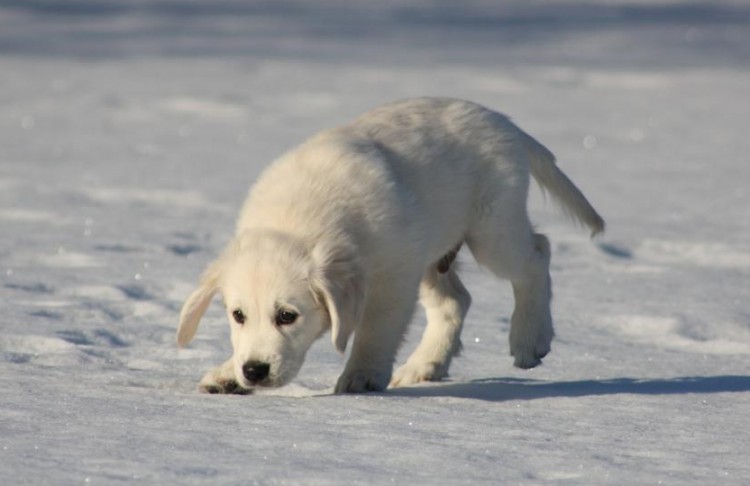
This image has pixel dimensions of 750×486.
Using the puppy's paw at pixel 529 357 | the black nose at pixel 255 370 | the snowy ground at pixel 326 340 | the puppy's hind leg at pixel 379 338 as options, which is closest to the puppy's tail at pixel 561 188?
the snowy ground at pixel 326 340

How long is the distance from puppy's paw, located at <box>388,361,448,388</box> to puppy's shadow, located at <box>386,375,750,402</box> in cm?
14

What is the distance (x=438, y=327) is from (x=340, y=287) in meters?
1.02

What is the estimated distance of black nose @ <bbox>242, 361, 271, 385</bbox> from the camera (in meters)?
4.25

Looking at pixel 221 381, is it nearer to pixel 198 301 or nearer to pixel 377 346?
pixel 198 301

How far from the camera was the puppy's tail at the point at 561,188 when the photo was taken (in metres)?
5.53

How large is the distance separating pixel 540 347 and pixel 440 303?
456 mm

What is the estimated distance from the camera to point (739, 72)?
16234 millimetres

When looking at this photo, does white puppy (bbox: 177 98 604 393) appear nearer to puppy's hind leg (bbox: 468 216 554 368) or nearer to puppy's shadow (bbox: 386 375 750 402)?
puppy's hind leg (bbox: 468 216 554 368)

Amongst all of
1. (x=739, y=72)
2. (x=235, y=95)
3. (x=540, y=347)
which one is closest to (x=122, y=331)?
(x=540, y=347)

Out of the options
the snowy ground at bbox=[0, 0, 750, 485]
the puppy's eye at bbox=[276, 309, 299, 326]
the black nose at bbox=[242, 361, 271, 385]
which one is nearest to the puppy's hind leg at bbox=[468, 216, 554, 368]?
the snowy ground at bbox=[0, 0, 750, 485]

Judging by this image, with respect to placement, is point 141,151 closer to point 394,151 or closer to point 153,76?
point 153,76

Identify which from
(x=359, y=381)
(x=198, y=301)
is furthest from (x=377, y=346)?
(x=198, y=301)

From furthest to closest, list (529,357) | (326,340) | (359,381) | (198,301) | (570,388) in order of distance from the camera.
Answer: (326,340) < (529,357) < (570,388) < (359,381) < (198,301)

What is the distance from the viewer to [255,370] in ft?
13.9
